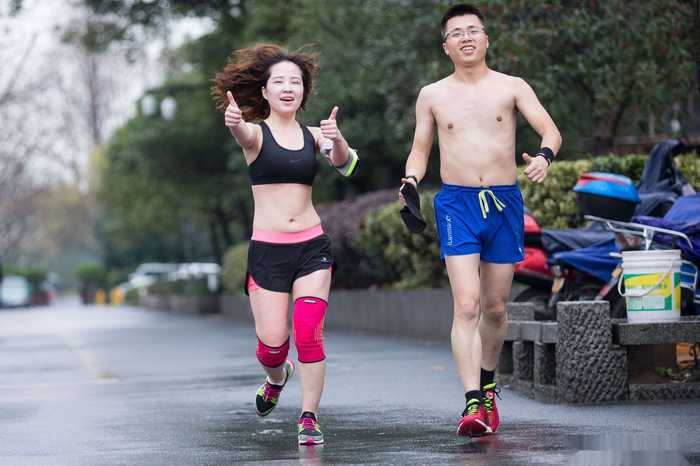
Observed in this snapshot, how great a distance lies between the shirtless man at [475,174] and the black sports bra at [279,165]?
0.54 m

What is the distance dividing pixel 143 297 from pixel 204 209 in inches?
693

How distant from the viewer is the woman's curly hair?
773 cm

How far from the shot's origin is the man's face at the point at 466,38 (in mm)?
7500

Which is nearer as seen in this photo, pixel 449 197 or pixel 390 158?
pixel 449 197

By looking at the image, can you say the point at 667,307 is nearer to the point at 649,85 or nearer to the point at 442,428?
the point at 442,428

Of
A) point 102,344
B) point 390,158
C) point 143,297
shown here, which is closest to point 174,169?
point 390,158

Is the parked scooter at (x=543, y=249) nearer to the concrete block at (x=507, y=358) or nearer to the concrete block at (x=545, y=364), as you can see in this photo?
the concrete block at (x=507, y=358)

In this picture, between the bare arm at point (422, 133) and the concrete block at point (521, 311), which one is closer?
the bare arm at point (422, 133)

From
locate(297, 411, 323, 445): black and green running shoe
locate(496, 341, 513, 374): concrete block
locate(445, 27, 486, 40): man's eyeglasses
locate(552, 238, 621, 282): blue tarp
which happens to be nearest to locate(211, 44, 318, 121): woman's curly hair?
locate(445, 27, 486, 40): man's eyeglasses

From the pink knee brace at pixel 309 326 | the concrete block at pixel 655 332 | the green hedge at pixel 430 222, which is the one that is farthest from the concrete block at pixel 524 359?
the green hedge at pixel 430 222

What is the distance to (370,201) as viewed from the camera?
20375 millimetres

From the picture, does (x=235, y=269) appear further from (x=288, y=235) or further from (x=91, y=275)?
(x=91, y=275)

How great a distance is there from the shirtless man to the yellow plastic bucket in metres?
1.52

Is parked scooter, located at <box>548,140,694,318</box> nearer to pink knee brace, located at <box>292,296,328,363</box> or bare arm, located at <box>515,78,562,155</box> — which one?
bare arm, located at <box>515,78,562,155</box>
